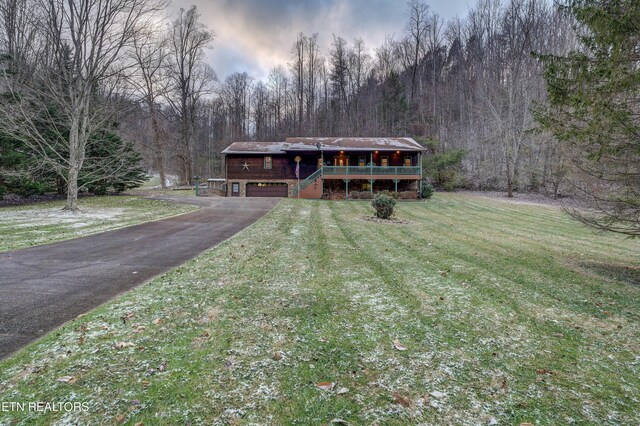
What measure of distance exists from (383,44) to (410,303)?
179ft

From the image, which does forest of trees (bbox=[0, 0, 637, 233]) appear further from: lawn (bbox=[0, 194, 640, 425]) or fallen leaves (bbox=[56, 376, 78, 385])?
fallen leaves (bbox=[56, 376, 78, 385])

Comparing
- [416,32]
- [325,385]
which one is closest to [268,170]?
[325,385]

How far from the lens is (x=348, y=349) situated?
3.69 metres

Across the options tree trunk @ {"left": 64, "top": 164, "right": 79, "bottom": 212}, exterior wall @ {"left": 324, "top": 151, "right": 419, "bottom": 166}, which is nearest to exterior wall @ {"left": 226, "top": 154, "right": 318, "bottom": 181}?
exterior wall @ {"left": 324, "top": 151, "right": 419, "bottom": 166}

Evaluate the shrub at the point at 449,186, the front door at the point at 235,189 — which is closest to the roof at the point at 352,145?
the front door at the point at 235,189

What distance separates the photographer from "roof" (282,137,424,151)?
1067 inches

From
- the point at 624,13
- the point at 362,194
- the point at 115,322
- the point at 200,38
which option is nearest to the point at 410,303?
the point at 115,322

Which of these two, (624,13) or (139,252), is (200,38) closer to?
(139,252)

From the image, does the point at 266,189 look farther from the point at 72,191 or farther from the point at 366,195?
the point at 72,191

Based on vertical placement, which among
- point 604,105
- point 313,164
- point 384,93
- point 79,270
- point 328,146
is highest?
point 384,93

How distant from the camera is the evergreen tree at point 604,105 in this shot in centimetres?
595

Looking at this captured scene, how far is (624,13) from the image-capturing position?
19.4 ft

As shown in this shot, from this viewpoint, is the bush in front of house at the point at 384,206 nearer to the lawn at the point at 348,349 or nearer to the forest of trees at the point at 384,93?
the lawn at the point at 348,349

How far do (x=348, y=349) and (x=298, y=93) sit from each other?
5024 cm
